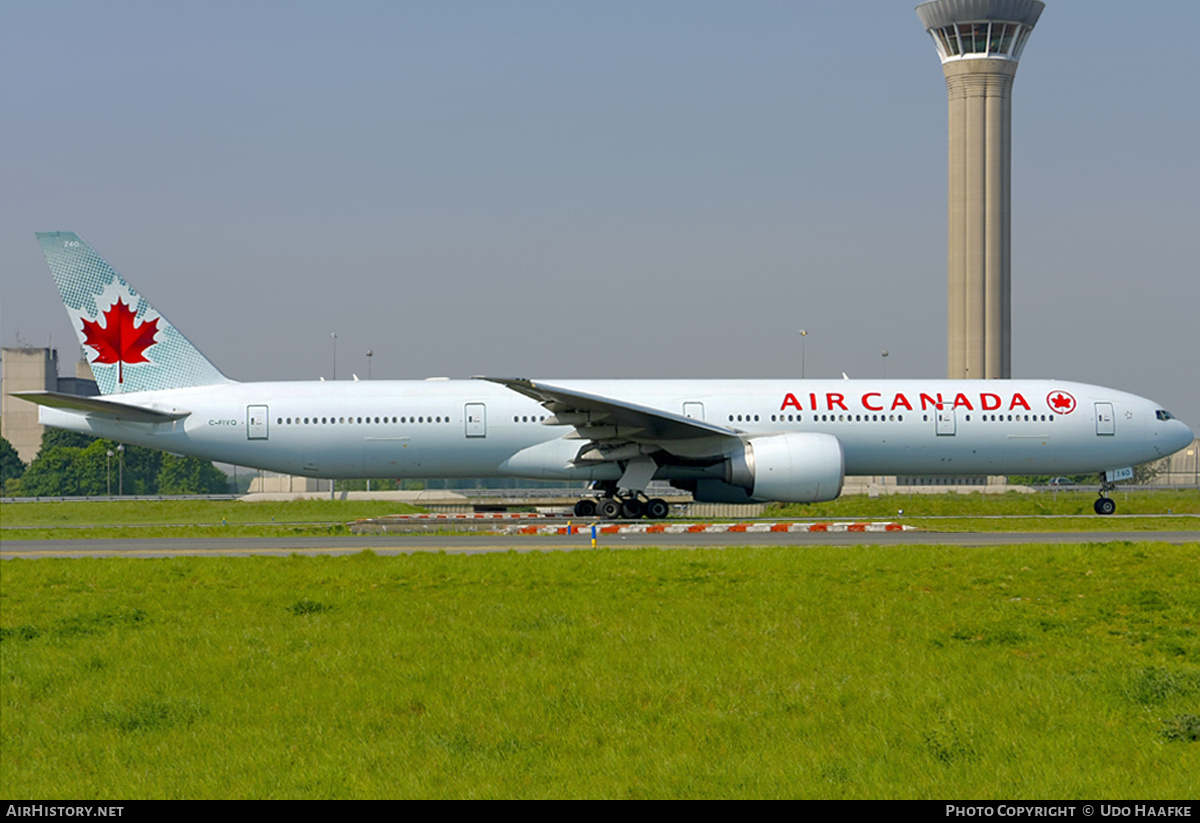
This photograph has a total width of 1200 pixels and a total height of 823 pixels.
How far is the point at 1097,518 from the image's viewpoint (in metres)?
31.4

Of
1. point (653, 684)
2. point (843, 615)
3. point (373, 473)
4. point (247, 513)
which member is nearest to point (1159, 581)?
point (843, 615)

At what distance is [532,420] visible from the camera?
32.7 meters

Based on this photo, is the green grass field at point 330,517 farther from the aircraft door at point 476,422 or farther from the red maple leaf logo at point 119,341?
the red maple leaf logo at point 119,341

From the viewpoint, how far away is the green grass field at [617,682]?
Answer: 9.34 metres

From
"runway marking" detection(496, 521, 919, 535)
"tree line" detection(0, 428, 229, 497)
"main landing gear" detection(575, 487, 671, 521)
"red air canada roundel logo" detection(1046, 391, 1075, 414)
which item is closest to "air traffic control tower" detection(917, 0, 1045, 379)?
"tree line" detection(0, 428, 229, 497)

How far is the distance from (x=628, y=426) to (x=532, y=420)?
124 inches

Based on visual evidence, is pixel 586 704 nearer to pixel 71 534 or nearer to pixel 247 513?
pixel 71 534

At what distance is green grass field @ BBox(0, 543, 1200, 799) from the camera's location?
934 centimetres

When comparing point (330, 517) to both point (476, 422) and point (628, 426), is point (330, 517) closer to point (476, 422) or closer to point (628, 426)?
point (476, 422)

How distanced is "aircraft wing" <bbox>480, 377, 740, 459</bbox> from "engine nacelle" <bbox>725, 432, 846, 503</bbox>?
36.9 inches

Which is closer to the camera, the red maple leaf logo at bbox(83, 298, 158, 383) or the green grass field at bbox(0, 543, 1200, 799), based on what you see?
the green grass field at bbox(0, 543, 1200, 799)

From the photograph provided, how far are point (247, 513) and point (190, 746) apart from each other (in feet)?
118

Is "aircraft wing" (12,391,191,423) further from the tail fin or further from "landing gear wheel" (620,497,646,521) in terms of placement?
"landing gear wheel" (620,497,646,521)
